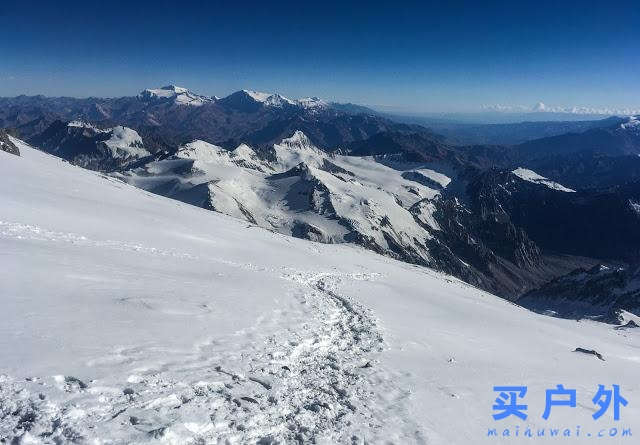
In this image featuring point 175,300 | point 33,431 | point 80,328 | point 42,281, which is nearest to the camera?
point 33,431

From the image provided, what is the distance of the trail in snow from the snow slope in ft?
0.16

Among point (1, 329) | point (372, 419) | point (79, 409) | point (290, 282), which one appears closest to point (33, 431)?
point (79, 409)

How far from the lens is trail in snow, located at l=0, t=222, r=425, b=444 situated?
432 inches

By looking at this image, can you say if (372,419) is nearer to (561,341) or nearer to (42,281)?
(42,281)

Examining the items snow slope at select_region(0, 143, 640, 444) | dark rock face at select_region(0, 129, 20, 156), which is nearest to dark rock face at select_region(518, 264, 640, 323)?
snow slope at select_region(0, 143, 640, 444)

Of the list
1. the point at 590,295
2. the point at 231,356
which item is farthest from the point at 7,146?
the point at 590,295

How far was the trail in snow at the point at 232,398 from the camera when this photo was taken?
36.0 feet

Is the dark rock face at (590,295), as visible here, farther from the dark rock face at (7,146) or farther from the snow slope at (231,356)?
the dark rock face at (7,146)

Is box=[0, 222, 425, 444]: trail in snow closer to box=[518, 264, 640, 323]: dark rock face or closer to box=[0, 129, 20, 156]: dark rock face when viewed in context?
box=[0, 129, 20, 156]: dark rock face

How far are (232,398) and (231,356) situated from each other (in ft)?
11.6

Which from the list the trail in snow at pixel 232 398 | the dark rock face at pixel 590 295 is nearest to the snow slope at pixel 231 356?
the trail in snow at pixel 232 398

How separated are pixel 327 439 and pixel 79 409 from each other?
6.67 metres

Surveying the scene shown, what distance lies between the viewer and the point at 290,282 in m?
35.1

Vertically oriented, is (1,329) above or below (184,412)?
above
